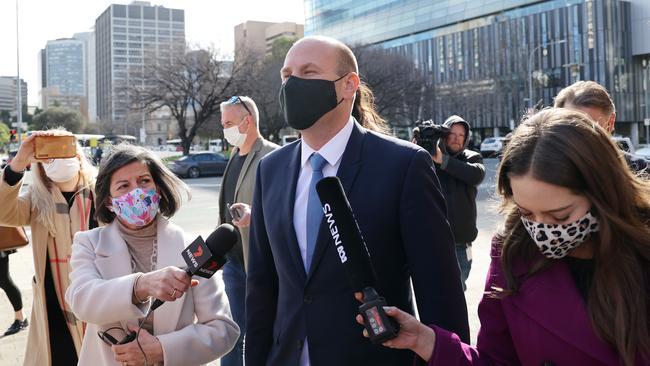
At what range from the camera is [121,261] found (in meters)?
2.97

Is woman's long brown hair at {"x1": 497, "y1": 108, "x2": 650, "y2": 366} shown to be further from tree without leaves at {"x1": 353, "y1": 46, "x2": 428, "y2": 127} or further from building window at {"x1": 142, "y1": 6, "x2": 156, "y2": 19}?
building window at {"x1": 142, "y1": 6, "x2": 156, "y2": 19}

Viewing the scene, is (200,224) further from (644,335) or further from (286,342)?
(644,335)

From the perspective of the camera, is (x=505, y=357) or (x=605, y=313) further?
(x=505, y=357)

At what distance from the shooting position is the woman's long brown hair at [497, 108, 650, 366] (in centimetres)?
184

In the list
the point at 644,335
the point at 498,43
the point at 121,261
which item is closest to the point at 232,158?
the point at 121,261

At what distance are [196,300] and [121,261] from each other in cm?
39

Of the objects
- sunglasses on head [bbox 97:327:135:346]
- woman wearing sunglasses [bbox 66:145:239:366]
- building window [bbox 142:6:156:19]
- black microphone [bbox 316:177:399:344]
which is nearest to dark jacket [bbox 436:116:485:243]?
woman wearing sunglasses [bbox 66:145:239:366]

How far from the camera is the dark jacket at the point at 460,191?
18.5ft

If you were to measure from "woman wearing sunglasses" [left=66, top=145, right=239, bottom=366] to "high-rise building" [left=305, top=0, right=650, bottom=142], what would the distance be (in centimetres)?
5029

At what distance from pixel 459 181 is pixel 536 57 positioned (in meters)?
57.2

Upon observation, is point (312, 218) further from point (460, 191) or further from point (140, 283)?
point (460, 191)

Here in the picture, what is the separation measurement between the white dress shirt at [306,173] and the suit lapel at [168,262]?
659mm

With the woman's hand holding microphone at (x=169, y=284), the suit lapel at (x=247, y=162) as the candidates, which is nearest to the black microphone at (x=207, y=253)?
the woman's hand holding microphone at (x=169, y=284)

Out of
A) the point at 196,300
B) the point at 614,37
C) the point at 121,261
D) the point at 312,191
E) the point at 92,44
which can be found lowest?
the point at 196,300
